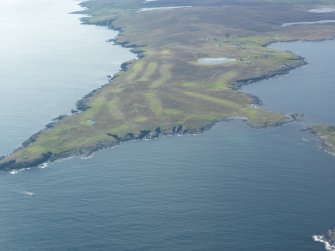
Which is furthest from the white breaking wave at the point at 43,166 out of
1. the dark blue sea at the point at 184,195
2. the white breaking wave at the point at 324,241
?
the white breaking wave at the point at 324,241

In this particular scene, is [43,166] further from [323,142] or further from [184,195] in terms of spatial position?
[323,142]

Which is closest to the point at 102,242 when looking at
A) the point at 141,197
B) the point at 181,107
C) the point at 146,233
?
the point at 146,233

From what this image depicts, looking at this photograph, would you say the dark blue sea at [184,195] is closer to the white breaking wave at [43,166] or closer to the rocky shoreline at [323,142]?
the white breaking wave at [43,166]

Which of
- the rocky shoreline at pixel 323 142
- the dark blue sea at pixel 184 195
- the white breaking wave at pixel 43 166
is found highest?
the rocky shoreline at pixel 323 142

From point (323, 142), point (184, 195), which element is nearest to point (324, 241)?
point (184, 195)

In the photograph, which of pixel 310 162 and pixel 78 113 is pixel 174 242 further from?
pixel 78 113

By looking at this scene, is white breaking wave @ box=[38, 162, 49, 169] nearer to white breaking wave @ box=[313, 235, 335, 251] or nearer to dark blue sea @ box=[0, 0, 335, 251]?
dark blue sea @ box=[0, 0, 335, 251]

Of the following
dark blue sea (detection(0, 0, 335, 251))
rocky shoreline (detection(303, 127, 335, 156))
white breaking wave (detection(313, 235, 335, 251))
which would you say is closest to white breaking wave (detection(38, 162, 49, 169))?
dark blue sea (detection(0, 0, 335, 251))

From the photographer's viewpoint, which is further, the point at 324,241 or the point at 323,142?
the point at 323,142

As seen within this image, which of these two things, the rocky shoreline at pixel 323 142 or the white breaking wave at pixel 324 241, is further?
the rocky shoreline at pixel 323 142

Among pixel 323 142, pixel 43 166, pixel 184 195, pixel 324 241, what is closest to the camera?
pixel 324 241
